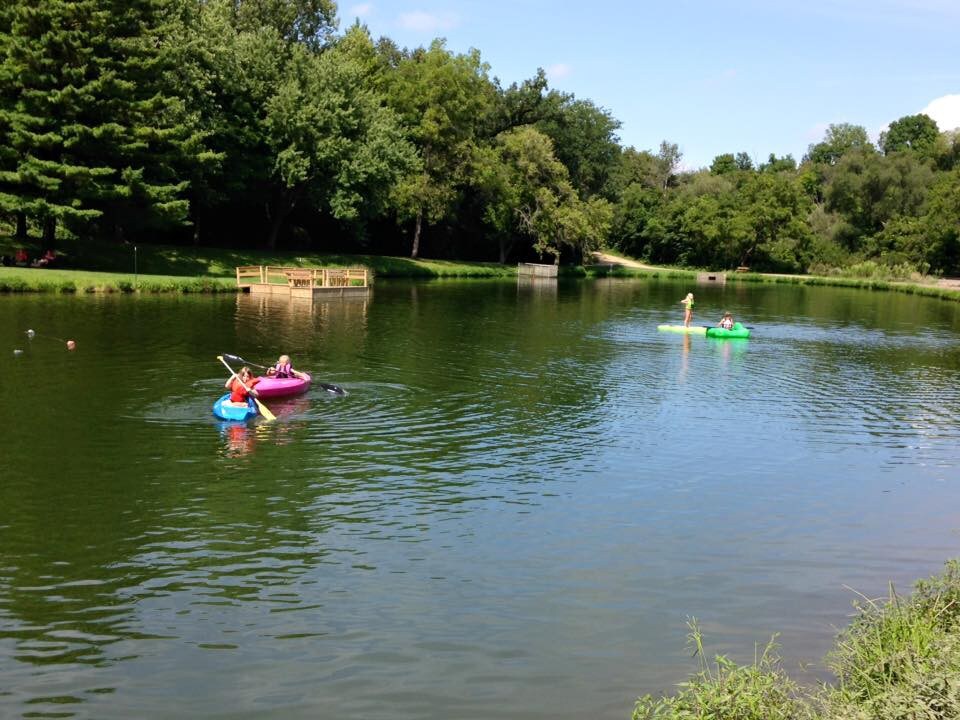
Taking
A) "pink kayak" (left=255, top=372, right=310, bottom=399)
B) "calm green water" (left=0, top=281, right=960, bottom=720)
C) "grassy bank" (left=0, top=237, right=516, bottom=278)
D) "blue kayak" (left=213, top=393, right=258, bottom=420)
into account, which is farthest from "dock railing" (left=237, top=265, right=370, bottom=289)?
"blue kayak" (left=213, top=393, right=258, bottom=420)

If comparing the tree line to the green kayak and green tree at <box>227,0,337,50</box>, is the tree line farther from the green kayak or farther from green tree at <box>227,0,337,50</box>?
the green kayak

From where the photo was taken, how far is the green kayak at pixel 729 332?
43.6 meters

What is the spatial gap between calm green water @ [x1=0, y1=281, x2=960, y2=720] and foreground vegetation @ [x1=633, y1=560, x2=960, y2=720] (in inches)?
41.7

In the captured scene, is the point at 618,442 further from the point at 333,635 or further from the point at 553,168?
the point at 553,168

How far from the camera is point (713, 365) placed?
115 ft

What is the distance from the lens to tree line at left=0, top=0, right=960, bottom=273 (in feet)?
169

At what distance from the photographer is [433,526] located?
1527 cm

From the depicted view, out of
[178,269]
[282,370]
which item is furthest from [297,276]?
[282,370]

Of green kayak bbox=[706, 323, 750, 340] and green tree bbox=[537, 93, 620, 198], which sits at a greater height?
green tree bbox=[537, 93, 620, 198]

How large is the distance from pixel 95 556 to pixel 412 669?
585cm

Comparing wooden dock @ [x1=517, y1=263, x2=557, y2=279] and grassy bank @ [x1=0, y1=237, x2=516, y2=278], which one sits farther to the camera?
wooden dock @ [x1=517, y1=263, x2=557, y2=279]

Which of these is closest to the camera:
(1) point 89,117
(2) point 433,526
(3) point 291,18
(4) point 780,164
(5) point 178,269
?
(2) point 433,526

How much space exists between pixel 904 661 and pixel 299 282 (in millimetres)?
51778

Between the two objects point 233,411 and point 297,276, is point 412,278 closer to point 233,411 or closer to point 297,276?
point 297,276
